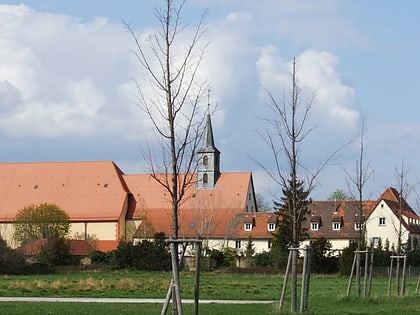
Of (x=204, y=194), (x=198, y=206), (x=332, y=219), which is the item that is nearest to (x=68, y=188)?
(x=198, y=206)

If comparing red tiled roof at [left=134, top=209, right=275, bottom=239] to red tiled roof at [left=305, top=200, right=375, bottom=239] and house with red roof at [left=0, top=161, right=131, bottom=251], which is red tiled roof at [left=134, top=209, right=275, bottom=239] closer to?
red tiled roof at [left=305, top=200, right=375, bottom=239]

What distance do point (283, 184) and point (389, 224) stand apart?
6795 centimetres

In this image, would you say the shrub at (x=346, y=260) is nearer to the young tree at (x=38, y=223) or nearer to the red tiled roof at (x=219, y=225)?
the red tiled roof at (x=219, y=225)

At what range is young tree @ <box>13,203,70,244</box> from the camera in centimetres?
8675

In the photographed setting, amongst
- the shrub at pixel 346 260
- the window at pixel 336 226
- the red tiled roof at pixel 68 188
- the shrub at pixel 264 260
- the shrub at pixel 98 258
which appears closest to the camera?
the shrub at pixel 346 260

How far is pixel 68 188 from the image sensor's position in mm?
101375

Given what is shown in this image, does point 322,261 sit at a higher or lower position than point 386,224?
lower

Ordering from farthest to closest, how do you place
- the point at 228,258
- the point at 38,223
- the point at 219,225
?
the point at 219,225 < the point at 38,223 < the point at 228,258

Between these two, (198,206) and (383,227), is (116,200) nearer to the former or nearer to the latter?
(198,206)

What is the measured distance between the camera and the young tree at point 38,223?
285 ft

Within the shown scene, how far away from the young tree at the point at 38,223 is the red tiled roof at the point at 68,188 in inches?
367

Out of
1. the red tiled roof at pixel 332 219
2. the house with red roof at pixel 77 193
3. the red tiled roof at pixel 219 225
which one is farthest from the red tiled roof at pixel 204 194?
the red tiled roof at pixel 332 219

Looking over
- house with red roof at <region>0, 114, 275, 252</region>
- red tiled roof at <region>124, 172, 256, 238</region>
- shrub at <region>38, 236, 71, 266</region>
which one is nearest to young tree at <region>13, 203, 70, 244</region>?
house with red roof at <region>0, 114, 275, 252</region>

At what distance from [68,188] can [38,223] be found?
45.9 ft
